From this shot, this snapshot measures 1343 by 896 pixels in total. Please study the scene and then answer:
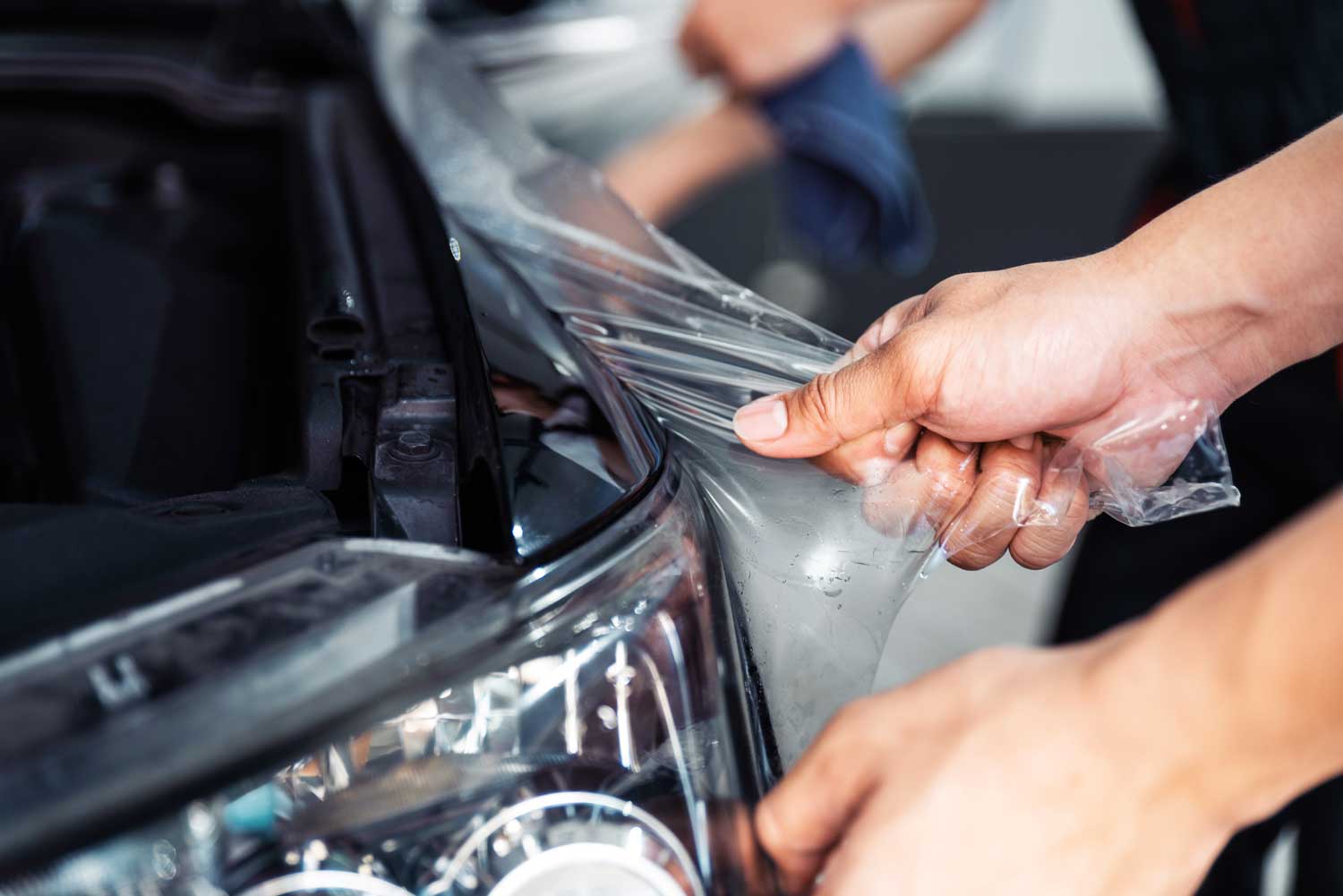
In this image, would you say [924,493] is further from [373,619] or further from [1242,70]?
[1242,70]

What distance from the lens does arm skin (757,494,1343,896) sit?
39cm

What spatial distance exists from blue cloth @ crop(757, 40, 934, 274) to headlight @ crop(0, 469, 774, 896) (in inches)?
28.5

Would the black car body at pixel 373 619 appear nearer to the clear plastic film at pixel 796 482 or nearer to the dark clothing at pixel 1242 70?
the clear plastic film at pixel 796 482

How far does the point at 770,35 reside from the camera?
3.62 ft

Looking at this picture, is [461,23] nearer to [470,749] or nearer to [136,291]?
[136,291]

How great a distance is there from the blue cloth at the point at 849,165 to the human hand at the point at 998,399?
0.55m

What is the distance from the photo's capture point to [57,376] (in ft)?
2.47

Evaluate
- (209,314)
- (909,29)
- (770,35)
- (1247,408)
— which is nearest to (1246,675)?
(1247,408)

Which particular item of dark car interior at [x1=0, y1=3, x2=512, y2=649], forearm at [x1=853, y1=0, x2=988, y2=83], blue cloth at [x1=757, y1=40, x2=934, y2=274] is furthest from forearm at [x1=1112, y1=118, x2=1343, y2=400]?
forearm at [x1=853, y1=0, x2=988, y2=83]

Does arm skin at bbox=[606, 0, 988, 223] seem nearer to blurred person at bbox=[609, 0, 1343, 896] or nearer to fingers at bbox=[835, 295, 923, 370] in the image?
blurred person at bbox=[609, 0, 1343, 896]

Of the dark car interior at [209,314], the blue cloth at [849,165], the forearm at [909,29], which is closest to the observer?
the dark car interior at [209,314]

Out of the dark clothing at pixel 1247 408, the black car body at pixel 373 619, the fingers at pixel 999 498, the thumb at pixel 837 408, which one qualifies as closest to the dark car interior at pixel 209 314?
the black car body at pixel 373 619

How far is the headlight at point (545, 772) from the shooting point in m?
0.39

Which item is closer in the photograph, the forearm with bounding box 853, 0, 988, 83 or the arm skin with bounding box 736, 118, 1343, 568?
the arm skin with bounding box 736, 118, 1343, 568
